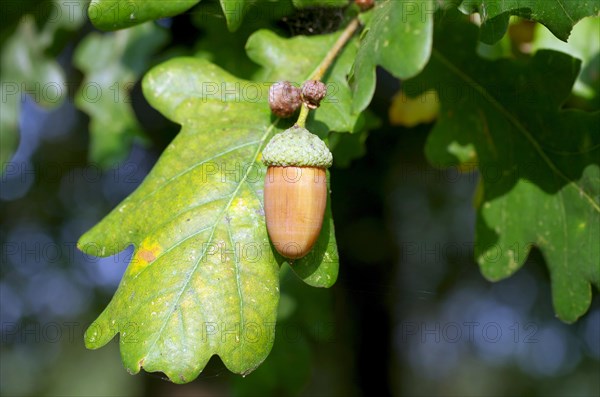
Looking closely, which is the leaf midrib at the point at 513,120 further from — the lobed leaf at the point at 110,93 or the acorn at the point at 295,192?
the lobed leaf at the point at 110,93

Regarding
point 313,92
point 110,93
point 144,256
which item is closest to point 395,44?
point 313,92

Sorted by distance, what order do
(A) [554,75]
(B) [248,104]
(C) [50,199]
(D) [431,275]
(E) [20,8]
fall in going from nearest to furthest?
(B) [248,104], (A) [554,75], (E) [20,8], (C) [50,199], (D) [431,275]

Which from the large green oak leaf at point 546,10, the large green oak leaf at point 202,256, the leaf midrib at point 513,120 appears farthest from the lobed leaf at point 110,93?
the large green oak leaf at point 546,10

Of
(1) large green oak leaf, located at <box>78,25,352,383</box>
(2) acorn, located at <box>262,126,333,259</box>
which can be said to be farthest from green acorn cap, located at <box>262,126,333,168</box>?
(1) large green oak leaf, located at <box>78,25,352,383</box>

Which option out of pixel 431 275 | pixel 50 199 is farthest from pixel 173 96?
pixel 431 275

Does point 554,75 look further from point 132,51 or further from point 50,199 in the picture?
point 50,199

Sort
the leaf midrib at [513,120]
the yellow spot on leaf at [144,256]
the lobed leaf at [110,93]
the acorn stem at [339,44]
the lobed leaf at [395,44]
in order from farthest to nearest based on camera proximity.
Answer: the lobed leaf at [110,93] → the leaf midrib at [513,120] → the acorn stem at [339,44] → the yellow spot on leaf at [144,256] → the lobed leaf at [395,44]
